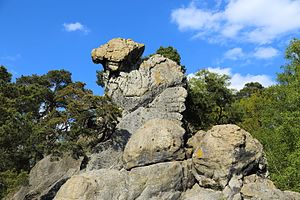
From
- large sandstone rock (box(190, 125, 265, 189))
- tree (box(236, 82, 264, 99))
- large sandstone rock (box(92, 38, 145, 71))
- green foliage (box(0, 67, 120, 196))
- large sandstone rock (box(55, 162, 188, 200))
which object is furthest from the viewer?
tree (box(236, 82, 264, 99))

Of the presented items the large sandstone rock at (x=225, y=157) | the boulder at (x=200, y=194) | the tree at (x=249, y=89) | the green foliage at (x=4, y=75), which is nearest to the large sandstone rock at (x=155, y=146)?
the large sandstone rock at (x=225, y=157)

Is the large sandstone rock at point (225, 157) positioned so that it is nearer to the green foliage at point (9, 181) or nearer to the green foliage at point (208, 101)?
the green foliage at point (9, 181)

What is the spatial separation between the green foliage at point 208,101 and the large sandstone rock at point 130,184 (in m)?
14.0

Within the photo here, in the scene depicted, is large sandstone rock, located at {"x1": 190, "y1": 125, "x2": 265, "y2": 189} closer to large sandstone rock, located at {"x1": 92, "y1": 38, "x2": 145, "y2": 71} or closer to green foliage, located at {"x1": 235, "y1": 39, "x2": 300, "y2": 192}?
green foliage, located at {"x1": 235, "y1": 39, "x2": 300, "y2": 192}

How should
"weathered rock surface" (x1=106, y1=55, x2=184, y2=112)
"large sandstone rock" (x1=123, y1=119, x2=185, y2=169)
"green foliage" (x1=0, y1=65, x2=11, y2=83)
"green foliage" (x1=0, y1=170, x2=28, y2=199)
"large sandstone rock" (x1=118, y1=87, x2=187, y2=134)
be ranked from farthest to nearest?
"weathered rock surface" (x1=106, y1=55, x2=184, y2=112) < "large sandstone rock" (x1=118, y1=87, x2=187, y2=134) < "green foliage" (x1=0, y1=65, x2=11, y2=83) < "green foliage" (x1=0, y1=170, x2=28, y2=199) < "large sandstone rock" (x1=123, y1=119, x2=185, y2=169)

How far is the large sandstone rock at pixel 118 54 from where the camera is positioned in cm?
2969

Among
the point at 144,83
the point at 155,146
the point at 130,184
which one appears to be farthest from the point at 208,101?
the point at 130,184

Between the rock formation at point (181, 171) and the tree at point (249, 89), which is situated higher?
the tree at point (249, 89)

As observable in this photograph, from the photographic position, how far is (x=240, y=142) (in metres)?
18.1

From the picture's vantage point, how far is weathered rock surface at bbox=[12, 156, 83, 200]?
26.3 m

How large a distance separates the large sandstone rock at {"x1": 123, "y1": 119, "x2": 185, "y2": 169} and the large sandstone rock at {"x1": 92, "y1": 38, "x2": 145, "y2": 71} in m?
10.9

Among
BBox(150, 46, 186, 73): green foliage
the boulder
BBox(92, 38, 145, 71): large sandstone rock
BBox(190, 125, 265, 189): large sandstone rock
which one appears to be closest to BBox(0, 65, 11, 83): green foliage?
BBox(92, 38, 145, 71): large sandstone rock

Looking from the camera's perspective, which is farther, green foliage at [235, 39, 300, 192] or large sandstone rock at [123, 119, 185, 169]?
green foliage at [235, 39, 300, 192]

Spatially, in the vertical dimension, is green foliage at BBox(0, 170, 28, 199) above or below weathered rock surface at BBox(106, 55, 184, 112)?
below
